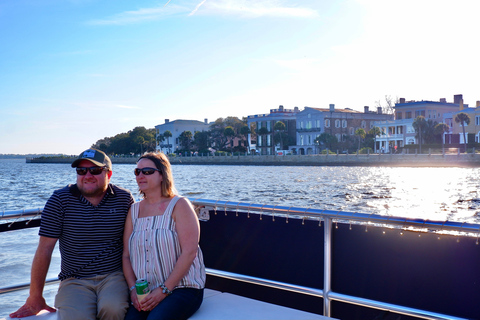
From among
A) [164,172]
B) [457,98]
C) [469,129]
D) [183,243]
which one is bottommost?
[183,243]

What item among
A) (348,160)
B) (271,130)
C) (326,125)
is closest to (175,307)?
(348,160)

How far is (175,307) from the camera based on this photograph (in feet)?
8.93

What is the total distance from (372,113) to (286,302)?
8565cm

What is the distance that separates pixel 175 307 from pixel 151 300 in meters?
0.14

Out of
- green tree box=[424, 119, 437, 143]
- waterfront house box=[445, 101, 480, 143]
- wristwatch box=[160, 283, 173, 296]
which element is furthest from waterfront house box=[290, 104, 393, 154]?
wristwatch box=[160, 283, 173, 296]

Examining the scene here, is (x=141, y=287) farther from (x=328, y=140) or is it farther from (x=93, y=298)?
(x=328, y=140)

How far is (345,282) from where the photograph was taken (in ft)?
9.97

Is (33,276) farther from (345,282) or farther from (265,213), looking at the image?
(345,282)

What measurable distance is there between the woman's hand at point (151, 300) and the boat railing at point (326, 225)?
84 centimetres

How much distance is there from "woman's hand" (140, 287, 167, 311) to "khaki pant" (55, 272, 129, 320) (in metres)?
0.19

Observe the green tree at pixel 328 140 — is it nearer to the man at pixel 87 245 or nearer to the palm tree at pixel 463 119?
the palm tree at pixel 463 119

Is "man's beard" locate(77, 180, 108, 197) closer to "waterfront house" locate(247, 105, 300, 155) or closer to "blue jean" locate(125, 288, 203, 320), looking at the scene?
"blue jean" locate(125, 288, 203, 320)

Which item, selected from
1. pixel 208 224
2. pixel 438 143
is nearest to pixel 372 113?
pixel 438 143

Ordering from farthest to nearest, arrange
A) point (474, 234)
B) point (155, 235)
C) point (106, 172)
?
point (106, 172), point (155, 235), point (474, 234)
